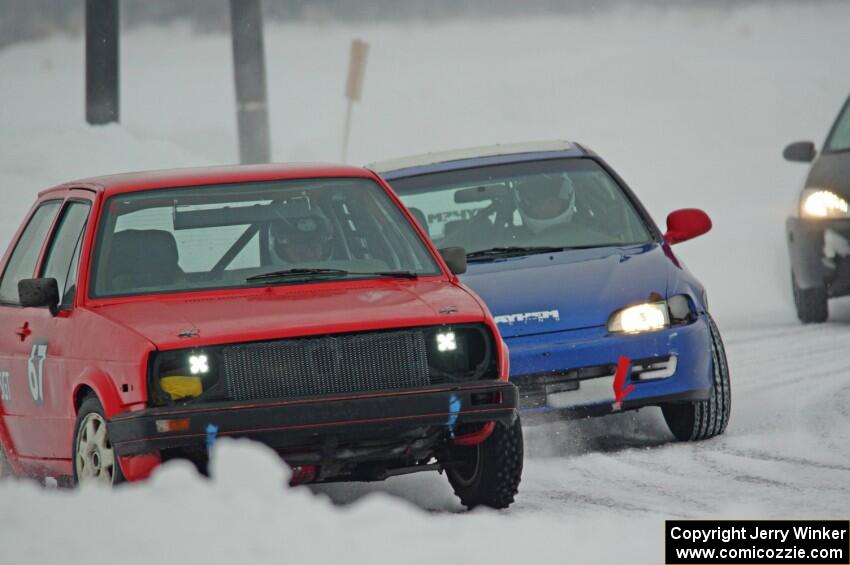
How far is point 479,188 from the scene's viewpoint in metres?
11.2

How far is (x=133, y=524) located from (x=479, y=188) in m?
5.11

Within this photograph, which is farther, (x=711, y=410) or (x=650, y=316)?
(x=711, y=410)

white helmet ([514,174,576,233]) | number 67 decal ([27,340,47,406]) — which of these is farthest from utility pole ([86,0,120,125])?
number 67 decal ([27,340,47,406])

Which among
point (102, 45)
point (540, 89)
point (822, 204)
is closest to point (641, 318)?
point (822, 204)

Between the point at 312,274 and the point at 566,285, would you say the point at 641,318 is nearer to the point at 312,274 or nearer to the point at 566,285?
the point at 566,285

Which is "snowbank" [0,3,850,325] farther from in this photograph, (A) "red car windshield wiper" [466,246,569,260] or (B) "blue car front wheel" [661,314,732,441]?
(B) "blue car front wheel" [661,314,732,441]

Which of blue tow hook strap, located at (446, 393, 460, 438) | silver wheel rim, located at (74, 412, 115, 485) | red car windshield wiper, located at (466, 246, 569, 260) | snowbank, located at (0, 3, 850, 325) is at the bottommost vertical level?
snowbank, located at (0, 3, 850, 325)

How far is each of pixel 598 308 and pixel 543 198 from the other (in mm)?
1662

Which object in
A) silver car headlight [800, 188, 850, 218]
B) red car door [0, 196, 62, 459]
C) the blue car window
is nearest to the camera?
red car door [0, 196, 62, 459]

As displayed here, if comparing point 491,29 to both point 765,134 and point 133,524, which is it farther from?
point 133,524

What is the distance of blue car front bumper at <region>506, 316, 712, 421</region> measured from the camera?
960 cm

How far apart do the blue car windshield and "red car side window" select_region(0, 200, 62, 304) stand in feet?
7.82

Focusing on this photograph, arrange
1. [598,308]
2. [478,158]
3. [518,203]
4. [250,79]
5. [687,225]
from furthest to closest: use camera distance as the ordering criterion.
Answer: [250,79] → [478,158] → [518,203] → [687,225] → [598,308]

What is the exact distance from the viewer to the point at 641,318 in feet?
31.9
